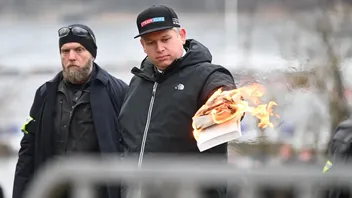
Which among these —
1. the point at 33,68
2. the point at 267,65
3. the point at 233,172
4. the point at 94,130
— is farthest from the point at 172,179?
the point at 33,68

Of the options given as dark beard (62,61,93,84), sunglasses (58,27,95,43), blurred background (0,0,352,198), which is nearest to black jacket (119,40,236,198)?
blurred background (0,0,352,198)

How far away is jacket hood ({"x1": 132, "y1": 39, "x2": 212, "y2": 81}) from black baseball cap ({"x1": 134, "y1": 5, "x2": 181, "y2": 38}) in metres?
0.16

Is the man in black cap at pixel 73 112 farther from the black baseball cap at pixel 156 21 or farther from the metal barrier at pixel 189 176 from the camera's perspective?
the metal barrier at pixel 189 176

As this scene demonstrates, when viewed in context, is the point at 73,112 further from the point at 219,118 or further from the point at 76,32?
the point at 219,118

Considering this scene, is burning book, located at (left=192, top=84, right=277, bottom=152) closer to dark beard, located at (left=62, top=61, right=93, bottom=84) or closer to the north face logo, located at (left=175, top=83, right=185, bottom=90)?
the north face logo, located at (left=175, top=83, right=185, bottom=90)

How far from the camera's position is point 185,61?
5035mm

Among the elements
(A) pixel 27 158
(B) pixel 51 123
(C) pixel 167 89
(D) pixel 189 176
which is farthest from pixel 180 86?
(D) pixel 189 176

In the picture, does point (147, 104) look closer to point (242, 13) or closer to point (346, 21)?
point (346, 21)

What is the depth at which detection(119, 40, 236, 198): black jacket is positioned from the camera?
4895 mm

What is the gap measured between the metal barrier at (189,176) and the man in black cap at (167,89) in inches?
73.9

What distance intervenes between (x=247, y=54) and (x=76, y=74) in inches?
300

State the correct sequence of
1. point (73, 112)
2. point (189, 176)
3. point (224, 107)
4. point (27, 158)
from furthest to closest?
point (27, 158) < point (73, 112) < point (224, 107) < point (189, 176)

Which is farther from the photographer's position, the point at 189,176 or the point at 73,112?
the point at 73,112

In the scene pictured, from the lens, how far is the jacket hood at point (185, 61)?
198 inches
